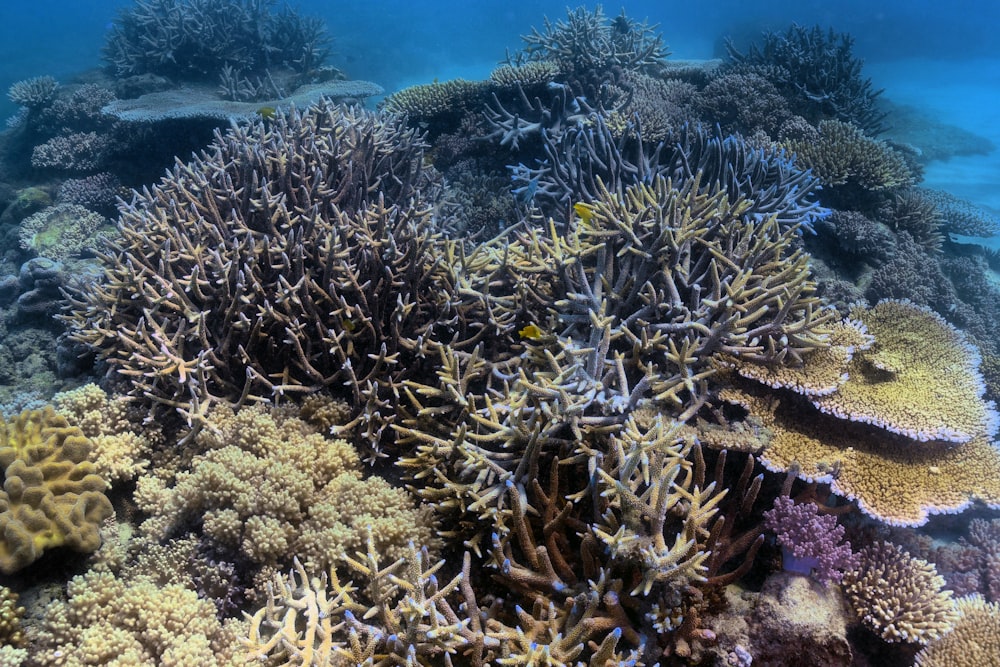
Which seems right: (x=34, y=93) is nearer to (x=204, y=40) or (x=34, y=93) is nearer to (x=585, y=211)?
(x=204, y=40)

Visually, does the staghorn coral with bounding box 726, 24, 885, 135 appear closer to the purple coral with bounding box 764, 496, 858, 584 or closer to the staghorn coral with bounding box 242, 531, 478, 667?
the purple coral with bounding box 764, 496, 858, 584

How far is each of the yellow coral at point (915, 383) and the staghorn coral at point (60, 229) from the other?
28.6ft

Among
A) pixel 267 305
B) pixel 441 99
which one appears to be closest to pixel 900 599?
pixel 267 305

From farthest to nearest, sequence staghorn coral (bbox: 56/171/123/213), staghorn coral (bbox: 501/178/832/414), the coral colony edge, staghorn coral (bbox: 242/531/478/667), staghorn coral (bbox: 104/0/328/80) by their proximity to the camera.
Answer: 1. staghorn coral (bbox: 104/0/328/80)
2. staghorn coral (bbox: 56/171/123/213)
3. staghorn coral (bbox: 501/178/832/414)
4. the coral colony edge
5. staghorn coral (bbox: 242/531/478/667)

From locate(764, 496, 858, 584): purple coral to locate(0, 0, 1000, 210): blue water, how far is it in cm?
1837

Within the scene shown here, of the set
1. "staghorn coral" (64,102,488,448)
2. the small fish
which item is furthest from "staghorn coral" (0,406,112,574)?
the small fish

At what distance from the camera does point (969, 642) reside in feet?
8.19

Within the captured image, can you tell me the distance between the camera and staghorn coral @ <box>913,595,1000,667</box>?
2414mm

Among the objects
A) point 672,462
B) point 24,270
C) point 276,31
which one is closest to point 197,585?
point 672,462

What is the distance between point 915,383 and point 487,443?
244cm

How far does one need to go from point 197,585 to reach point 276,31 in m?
13.6

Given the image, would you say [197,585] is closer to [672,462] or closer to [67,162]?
[672,462]

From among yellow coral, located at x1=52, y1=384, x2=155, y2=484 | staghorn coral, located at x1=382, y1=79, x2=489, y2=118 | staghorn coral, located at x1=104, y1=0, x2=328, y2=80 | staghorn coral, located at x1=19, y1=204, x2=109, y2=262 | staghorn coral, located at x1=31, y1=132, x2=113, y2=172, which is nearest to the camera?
yellow coral, located at x1=52, y1=384, x2=155, y2=484

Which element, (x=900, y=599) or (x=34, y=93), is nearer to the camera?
(x=900, y=599)
